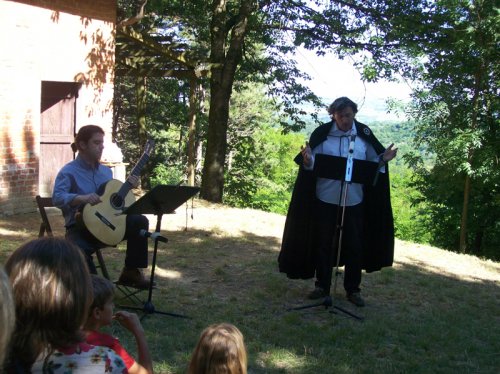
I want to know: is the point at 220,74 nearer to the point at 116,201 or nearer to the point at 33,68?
the point at 33,68

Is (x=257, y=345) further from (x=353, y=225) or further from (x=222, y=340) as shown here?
(x=222, y=340)

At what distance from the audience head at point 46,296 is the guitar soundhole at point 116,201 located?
147 inches

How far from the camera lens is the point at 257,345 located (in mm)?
5352

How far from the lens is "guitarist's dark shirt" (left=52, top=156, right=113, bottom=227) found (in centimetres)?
580

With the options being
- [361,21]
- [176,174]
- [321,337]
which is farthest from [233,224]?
[176,174]

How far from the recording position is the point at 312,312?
21.2 ft

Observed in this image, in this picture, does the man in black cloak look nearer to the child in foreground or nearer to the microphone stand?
the microphone stand

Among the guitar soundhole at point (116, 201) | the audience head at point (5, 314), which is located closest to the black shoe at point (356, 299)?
the guitar soundhole at point (116, 201)

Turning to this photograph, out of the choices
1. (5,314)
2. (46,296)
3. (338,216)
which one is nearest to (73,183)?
(338,216)

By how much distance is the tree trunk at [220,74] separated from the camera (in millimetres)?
15742

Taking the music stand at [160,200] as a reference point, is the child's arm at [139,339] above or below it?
below

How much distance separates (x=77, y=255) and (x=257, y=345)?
338 centimetres

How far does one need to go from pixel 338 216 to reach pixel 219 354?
3778 mm

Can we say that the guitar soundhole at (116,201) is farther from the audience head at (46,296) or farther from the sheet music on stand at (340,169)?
the audience head at (46,296)
